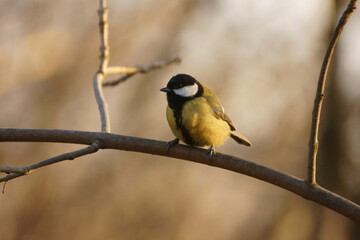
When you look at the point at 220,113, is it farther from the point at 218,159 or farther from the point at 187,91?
the point at 218,159

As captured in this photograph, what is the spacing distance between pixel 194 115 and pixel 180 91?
0.25m

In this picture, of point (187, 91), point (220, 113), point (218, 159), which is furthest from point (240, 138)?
point (218, 159)

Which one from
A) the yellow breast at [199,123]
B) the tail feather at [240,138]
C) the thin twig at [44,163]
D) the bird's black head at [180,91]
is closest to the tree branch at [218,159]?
the thin twig at [44,163]

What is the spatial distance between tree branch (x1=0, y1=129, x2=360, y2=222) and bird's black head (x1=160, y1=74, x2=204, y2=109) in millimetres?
851

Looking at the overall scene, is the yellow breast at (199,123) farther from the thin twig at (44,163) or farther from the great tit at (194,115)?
the thin twig at (44,163)

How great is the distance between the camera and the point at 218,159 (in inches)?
83.6

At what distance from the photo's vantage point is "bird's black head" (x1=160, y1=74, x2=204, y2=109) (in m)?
3.03

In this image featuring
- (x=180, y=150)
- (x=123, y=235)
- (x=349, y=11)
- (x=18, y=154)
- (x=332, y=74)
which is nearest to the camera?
(x=349, y=11)

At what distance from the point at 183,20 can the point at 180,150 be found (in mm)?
6071

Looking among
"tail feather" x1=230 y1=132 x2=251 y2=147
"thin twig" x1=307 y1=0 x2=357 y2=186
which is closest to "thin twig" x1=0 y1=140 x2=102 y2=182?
"thin twig" x1=307 y1=0 x2=357 y2=186

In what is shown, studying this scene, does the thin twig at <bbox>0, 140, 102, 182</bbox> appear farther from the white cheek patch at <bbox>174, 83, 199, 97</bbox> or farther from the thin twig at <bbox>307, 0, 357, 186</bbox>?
the white cheek patch at <bbox>174, 83, 199, 97</bbox>

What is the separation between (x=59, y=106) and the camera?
7.10m

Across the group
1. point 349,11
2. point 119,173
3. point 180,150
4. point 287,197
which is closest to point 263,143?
point 287,197

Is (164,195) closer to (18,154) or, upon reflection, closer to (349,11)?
(18,154)
